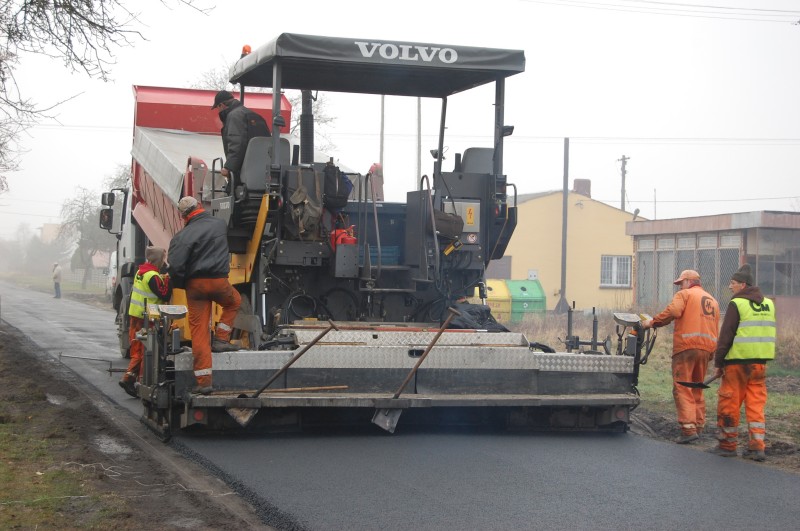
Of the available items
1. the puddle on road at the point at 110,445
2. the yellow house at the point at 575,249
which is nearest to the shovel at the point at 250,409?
the puddle on road at the point at 110,445

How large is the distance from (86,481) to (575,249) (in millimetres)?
41393

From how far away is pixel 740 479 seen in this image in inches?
261

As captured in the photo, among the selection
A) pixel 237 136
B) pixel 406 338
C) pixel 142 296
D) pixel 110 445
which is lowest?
pixel 110 445

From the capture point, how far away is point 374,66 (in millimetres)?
8641

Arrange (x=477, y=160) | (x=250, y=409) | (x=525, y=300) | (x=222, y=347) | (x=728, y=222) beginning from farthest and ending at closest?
(x=525, y=300), (x=728, y=222), (x=477, y=160), (x=222, y=347), (x=250, y=409)

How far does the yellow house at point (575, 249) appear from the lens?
45.7 metres

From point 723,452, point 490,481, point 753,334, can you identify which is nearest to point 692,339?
point 753,334

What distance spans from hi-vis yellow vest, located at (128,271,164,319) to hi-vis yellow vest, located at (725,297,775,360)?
5263 mm

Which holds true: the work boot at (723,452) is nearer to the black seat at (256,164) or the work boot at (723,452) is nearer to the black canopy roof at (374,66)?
the black canopy roof at (374,66)

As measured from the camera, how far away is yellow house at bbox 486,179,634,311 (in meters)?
45.7

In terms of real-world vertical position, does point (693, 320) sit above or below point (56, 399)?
above

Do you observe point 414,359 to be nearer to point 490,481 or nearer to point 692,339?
point 490,481

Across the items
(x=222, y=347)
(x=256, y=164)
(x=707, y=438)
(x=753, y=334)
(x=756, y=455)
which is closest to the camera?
(x=756, y=455)

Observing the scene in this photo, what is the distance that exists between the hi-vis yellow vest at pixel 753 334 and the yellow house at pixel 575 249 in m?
37.3
